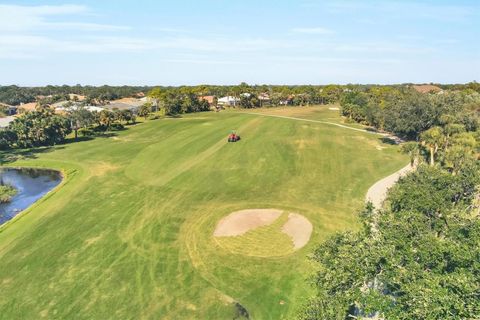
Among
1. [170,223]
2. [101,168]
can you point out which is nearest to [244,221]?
[170,223]

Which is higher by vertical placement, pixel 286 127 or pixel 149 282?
pixel 286 127

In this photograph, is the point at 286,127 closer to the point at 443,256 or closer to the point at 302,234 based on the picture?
the point at 302,234

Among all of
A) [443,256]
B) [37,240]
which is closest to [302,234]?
[443,256]

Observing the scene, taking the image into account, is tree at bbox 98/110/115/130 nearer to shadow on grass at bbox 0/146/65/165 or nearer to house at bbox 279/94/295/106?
shadow on grass at bbox 0/146/65/165

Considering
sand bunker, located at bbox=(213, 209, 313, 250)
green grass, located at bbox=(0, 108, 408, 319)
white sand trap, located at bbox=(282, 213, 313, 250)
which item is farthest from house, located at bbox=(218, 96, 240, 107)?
white sand trap, located at bbox=(282, 213, 313, 250)

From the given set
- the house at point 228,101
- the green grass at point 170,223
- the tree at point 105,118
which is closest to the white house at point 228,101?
the house at point 228,101

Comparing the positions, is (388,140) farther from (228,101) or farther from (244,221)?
(228,101)
